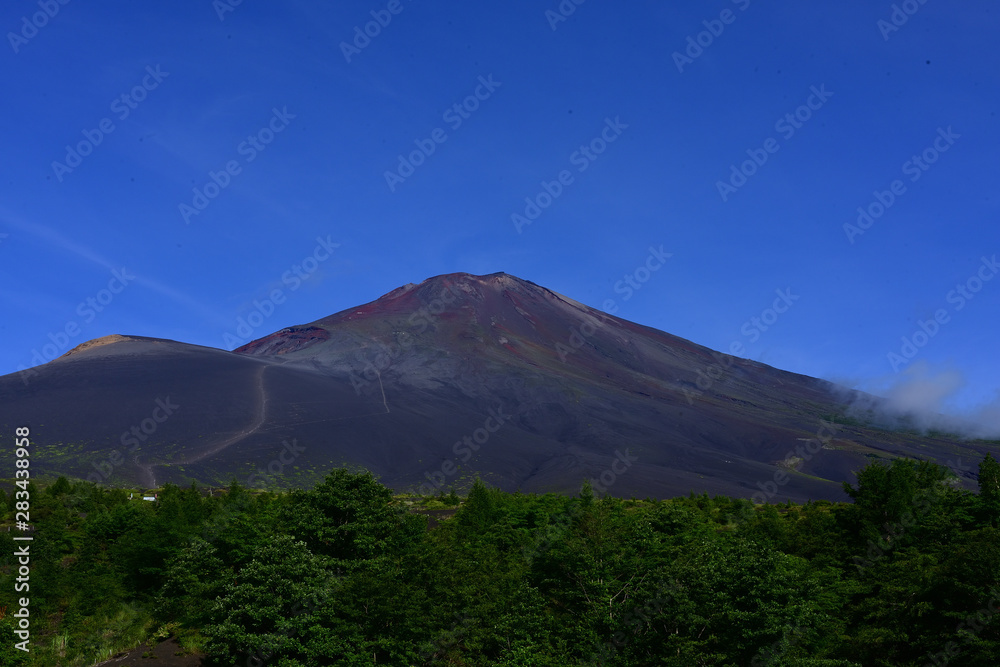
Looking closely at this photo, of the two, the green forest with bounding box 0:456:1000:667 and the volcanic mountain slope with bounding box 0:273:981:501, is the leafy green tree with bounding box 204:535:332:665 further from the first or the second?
the volcanic mountain slope with bounding box 0:273:981:501

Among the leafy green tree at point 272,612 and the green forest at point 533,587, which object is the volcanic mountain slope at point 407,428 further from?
the leafy green tree at point 272,612

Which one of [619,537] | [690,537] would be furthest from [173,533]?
[690,537]

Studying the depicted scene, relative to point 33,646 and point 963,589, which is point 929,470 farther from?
point 33,646

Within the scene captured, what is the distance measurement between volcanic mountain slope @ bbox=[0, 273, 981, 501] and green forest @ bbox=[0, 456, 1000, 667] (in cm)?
6879

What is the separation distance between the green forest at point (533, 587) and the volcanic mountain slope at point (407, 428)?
6879cm

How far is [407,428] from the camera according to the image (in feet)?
486

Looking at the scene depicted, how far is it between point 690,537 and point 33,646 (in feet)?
105

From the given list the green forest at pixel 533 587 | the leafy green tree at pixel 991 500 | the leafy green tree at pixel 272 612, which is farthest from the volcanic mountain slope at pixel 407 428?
the leafy green tree at pixel 272 612

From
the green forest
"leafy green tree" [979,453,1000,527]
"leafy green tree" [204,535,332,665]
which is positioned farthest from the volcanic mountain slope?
"leafy green tree" [204,535,332,665]

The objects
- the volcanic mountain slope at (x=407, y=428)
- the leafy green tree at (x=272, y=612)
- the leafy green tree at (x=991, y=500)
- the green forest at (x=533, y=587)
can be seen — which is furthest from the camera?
the volcanic mountain slope at (x=407, y=428)

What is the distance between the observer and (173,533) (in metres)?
44.8

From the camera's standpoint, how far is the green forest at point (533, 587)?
1037 inches

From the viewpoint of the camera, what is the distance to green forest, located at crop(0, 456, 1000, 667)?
26.3 m

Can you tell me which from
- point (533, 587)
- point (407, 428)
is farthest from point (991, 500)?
point (407, 428)
